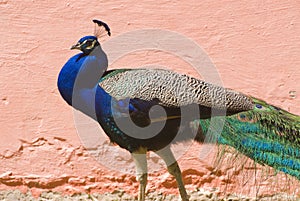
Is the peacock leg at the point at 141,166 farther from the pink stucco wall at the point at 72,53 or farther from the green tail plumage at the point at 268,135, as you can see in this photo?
the pink stucco wall at the point at 72,53

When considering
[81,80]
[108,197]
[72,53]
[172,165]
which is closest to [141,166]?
[172,165]

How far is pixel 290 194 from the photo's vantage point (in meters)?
3.43

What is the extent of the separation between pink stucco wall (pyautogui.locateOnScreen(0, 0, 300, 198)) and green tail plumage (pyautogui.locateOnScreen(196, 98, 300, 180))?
47cm

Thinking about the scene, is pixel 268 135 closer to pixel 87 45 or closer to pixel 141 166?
pixel 141 166

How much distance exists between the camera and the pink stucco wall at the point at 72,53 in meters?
3.60

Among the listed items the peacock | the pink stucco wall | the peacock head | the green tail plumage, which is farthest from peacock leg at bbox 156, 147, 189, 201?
the peacock head

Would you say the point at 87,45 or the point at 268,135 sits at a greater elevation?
the point at 87,45

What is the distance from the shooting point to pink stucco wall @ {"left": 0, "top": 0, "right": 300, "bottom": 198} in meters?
3.60

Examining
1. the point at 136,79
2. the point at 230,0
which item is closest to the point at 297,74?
the point at 230,0

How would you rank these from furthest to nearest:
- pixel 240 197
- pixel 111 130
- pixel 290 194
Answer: pixel 240 197
pixel 290 194
pixel 111 130

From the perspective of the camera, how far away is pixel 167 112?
2.97 metres

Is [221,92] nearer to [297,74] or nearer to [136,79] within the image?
[136,79]

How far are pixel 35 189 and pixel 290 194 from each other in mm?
1396

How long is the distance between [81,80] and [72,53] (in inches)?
25.5
